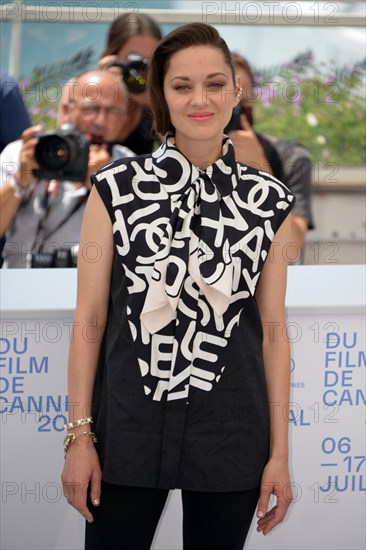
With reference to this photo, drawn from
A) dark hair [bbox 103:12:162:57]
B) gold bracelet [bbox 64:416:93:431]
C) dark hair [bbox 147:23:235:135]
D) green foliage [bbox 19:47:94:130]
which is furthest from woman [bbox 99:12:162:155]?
gold bracelet [bbox 64:416:93:431]

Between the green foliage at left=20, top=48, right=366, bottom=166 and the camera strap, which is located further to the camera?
the green foliage at left=20, top=48, right=366, bottom=166

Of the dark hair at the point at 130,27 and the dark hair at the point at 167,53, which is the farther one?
the dark hair at the point at 130,27

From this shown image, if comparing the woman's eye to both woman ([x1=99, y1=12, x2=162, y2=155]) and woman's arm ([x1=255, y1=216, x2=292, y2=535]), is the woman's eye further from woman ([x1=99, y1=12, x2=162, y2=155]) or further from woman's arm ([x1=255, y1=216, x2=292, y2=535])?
woman ([x1=99, y1=12, x2=162, y2=155])

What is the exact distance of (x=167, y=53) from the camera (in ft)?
4.41

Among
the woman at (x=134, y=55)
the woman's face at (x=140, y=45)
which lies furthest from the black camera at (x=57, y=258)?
the woman's face at (x=140, y=45)

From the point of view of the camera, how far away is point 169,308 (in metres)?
1.30

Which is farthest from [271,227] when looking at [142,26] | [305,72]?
[305,72]

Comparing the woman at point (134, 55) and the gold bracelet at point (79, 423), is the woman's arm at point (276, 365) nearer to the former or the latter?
the gold bracelet at point (79, 423)

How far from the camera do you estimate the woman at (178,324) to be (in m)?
1.31

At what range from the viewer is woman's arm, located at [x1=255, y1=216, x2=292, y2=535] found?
1.37 meters

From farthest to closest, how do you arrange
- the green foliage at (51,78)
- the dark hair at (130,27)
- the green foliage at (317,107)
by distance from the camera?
1. the green foliage at (317,107)
2. the green foliage at (51,78)
3. the dark hair at (130,27)

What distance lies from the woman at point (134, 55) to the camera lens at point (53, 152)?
292 mm

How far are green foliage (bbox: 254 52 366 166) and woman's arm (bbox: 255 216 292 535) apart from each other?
1.95 meters

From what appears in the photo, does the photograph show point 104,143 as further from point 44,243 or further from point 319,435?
point 319,435
